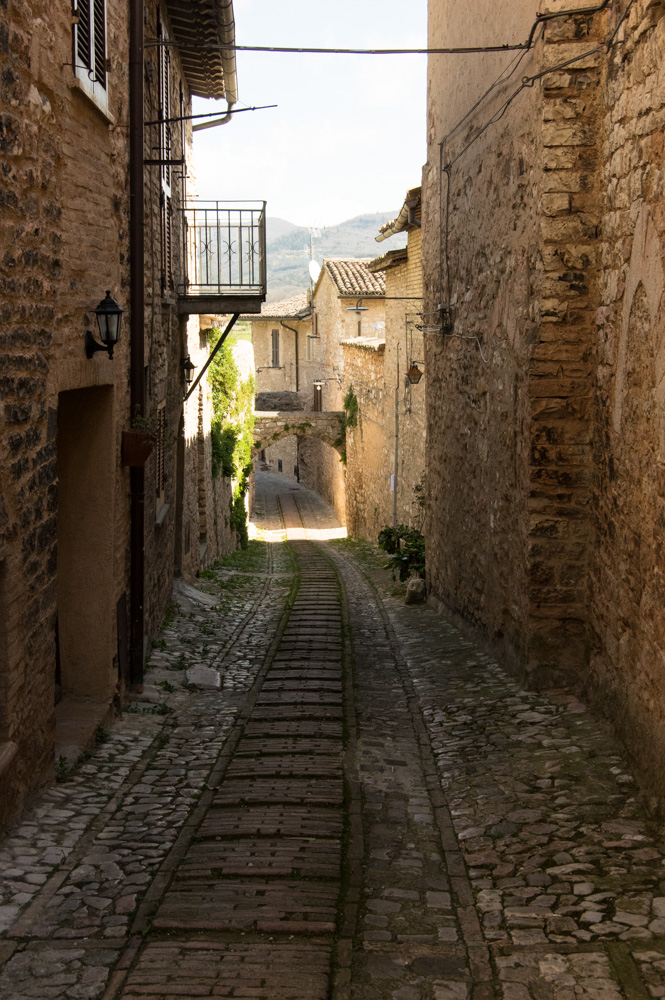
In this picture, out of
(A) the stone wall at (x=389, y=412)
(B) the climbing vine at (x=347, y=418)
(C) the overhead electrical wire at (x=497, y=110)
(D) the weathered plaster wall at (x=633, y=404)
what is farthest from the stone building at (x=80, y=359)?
(B) the climbing vine at (x=347, y=418)

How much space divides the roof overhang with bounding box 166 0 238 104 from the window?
1.99 meters

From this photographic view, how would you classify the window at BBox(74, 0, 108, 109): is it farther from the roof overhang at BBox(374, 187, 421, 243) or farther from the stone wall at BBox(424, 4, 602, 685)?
the roof overhang at BBox(374, 187, 421, 243)

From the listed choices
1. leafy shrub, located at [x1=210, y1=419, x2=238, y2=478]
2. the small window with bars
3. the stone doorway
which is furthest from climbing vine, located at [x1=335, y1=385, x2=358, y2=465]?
the stone doorway

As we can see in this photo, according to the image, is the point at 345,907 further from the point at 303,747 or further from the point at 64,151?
the point at 64,151

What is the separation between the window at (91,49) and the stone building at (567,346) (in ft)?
9.93

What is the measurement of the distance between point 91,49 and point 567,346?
149 inches

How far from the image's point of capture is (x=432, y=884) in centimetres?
466

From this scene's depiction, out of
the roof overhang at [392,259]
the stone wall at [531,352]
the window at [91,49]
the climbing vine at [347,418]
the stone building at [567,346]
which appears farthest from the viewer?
the climbing vine at [347,418]

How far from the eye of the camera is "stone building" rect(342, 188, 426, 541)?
1766 cm

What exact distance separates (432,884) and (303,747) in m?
2.09

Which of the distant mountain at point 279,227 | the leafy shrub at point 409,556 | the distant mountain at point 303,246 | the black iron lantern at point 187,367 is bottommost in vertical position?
the leafy shrub at point 409,556

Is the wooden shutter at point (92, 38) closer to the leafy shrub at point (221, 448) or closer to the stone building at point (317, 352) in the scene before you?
the leafy shrub at point (221, 448)

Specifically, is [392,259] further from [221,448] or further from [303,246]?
[303,246]

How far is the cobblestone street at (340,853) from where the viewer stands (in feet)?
12.7
